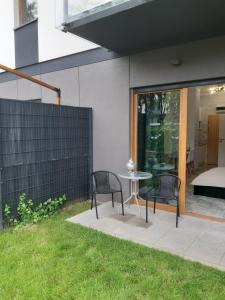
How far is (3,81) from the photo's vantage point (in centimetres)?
→ 693

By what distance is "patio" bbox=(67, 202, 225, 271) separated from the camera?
2828 millimetres

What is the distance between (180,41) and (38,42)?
3.53 metres

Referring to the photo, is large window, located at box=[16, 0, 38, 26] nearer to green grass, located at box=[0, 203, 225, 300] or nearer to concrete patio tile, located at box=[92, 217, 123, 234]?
concrete patio tile, located at box=[92, 217, 123, 234]

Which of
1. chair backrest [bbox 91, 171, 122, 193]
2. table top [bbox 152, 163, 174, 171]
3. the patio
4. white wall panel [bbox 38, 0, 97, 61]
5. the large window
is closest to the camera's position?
the patio

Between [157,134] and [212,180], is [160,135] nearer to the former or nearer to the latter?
[157,134]

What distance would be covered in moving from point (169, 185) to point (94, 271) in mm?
1907

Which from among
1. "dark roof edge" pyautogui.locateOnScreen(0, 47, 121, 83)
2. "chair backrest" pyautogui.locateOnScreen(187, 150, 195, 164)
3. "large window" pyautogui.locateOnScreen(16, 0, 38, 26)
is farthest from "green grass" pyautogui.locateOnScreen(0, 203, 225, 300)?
"large window" pyautogui.locateOnScreen(16, 0, 38, 26)

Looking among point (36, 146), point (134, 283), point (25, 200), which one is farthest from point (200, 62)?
point (25, 200)

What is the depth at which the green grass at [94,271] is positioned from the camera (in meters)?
2.18

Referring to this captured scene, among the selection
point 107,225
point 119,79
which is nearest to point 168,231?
point 107,225

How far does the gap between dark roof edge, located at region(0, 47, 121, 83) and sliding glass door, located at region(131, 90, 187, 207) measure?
104 centimetres

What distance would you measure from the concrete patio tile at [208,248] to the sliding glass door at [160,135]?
2.98ft

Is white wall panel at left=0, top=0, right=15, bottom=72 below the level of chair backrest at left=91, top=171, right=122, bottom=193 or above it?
above

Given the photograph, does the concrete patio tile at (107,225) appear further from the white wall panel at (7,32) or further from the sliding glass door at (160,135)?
the white wall panel at (7,32)
